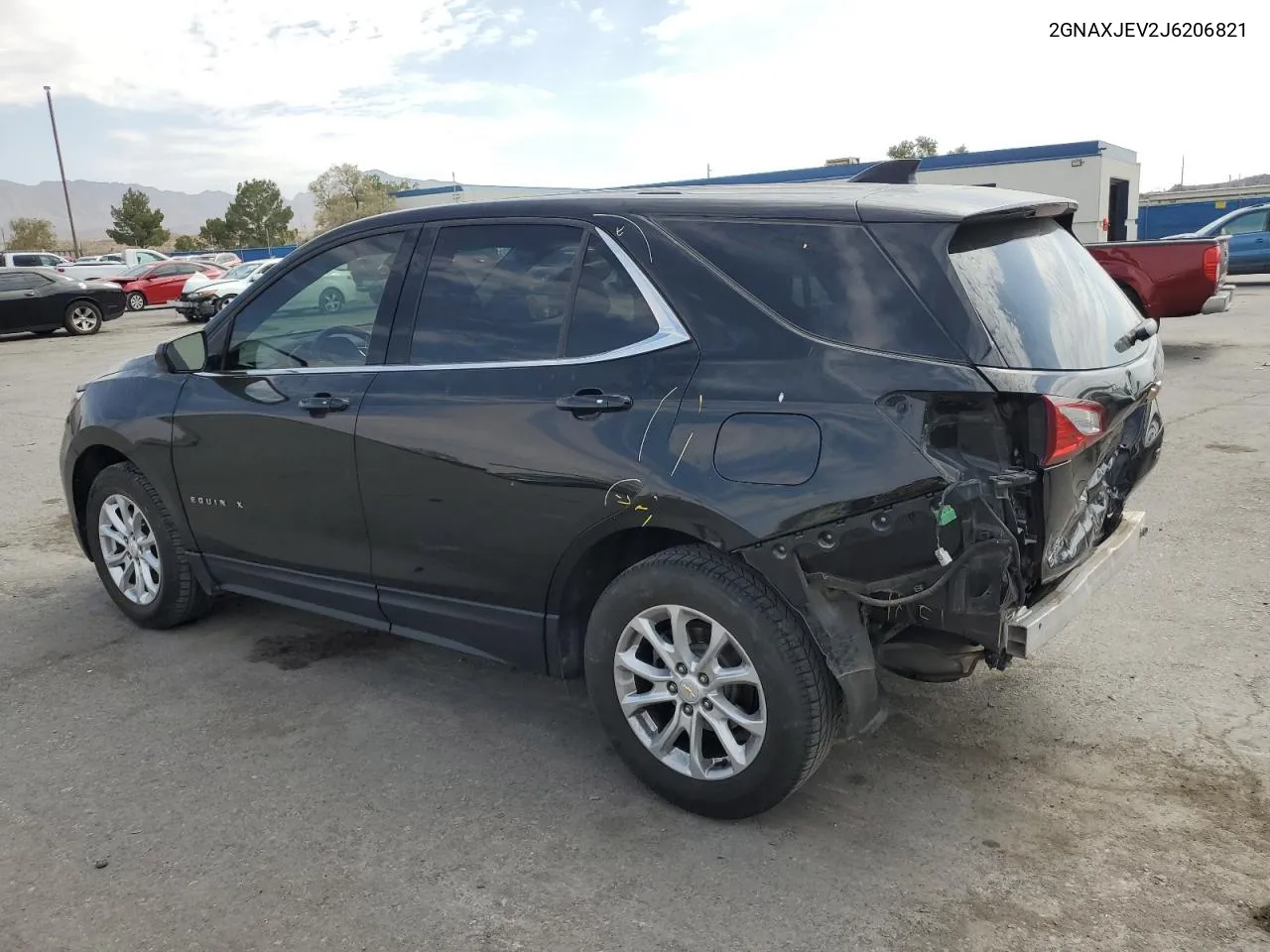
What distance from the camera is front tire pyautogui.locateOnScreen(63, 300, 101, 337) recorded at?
69.7 feet

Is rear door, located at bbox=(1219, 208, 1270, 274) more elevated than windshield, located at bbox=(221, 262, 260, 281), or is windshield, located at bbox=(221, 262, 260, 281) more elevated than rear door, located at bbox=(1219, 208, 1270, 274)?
windshield, located at bbox=(221, 262, 260, 281)

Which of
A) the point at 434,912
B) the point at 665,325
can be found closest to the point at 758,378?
the point at 665,325

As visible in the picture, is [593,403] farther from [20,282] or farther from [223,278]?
[223,278]

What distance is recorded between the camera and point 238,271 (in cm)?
2652

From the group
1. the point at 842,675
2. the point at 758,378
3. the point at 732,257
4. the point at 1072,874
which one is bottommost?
the point at 1072,874

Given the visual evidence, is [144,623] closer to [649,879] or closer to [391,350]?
[391,350]

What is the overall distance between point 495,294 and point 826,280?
1202mm

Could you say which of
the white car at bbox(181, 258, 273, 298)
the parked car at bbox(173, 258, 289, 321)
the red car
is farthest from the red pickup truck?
the red car

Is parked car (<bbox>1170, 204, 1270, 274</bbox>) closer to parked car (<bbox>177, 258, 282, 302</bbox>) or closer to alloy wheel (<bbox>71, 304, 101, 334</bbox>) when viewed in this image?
parked car (<bbox>177, 258, 282, 302</bbox>)

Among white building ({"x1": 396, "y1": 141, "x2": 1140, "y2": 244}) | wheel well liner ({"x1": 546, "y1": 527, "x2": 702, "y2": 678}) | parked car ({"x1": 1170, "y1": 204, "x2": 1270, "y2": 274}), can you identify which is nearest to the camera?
wheel well liner ({"x1": 546, "y1": 527, "x2": 702, "y2": 678})

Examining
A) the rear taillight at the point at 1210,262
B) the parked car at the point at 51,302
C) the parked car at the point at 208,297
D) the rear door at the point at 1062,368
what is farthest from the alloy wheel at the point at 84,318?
the rear door at the point at 1062,368

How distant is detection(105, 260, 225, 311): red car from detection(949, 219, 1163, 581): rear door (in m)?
29.2

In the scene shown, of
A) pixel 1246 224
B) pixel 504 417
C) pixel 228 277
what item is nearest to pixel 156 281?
pixel 228 277

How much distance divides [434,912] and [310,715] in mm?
1408
